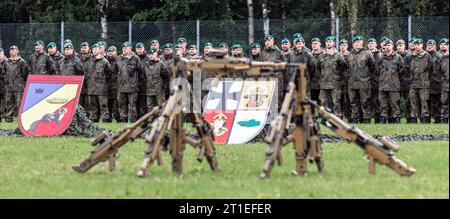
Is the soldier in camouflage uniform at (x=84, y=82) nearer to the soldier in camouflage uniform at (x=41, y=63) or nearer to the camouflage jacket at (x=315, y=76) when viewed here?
the soldier in camouflage uniform at (x=41, y=63)

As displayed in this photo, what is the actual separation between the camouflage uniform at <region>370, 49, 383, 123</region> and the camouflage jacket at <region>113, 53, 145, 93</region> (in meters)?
5.78

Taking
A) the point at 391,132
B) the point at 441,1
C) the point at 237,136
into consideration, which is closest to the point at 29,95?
the point at 237,136

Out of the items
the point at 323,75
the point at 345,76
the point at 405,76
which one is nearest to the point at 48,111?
the point at 323,75

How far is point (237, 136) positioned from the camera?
19.8 metres

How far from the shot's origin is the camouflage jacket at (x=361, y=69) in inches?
1084

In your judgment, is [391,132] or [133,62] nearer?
[391,132]

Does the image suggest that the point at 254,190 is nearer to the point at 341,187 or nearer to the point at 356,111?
the point at 341,187

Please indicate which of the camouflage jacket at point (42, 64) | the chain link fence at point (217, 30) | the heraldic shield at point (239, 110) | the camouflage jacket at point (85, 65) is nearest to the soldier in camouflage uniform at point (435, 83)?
the chain link fence at point (217, 30)

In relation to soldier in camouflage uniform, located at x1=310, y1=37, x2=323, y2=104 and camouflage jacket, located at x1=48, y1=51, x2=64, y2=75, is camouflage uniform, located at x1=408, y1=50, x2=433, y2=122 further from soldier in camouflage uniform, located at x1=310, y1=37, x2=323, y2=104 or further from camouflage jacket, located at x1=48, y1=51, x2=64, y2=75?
camouflage jacket, located at x1=48, y1=51, x2=64, y2=75

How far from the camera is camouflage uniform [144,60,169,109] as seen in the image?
27766 millimetres

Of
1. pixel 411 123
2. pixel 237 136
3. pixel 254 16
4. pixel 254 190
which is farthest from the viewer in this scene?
pixel 254 16

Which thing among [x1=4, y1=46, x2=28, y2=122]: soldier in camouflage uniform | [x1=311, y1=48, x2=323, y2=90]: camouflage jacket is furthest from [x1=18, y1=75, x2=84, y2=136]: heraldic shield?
[x1=311, y1=48, x2=323, y2=90]: camouflage jacket

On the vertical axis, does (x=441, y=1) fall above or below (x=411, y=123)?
above

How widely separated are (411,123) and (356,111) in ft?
5.03
